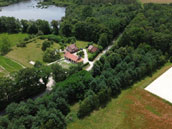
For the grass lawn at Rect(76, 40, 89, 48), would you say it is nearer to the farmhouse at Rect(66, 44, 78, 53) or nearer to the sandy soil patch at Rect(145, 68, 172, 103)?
the farmhouse at Rect(66, 44, 78, 53)

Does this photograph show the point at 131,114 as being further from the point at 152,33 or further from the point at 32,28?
the point at 32,28

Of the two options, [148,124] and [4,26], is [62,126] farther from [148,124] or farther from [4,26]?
[4,26]

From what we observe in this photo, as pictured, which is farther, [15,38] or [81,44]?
[15,38]

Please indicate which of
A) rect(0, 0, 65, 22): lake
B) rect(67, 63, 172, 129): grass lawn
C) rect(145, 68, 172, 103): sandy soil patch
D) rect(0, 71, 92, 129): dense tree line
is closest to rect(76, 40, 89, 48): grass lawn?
rect(0, 71, 92, 129): dense tree line

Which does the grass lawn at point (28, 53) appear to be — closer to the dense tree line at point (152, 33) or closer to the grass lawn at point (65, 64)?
the grass lawn at point (65, 64)

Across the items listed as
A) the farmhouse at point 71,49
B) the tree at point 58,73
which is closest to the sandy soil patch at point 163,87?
the tree at point 58,73

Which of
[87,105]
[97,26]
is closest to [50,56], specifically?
[97,26]
